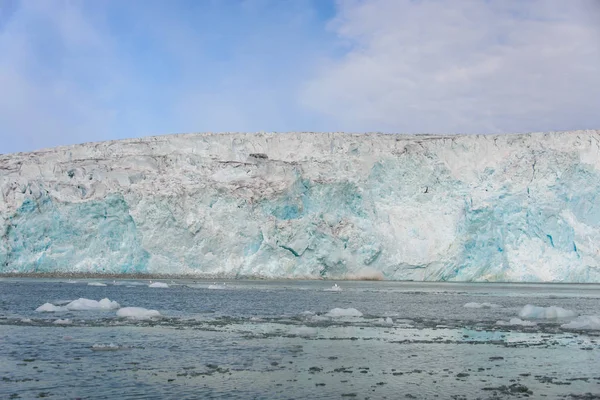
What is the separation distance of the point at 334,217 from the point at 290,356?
92.5 ft

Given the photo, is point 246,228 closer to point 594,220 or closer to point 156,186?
point 156,186

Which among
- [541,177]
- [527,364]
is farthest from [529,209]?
[527,364]

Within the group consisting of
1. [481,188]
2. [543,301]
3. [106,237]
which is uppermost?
[481,188]

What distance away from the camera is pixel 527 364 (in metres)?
11.5

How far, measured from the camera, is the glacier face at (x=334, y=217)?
38469mm

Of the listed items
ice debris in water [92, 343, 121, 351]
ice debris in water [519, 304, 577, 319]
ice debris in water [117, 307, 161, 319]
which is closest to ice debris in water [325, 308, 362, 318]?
ice debris in water [519, 304, 577, 319]

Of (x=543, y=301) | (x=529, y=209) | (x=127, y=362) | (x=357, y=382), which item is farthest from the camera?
(x=529, y=209)

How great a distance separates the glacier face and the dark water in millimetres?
17706

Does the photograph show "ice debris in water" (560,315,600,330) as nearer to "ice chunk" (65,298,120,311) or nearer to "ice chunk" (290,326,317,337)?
"ice chunk" (290,326,317,337)

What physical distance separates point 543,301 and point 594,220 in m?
13.4

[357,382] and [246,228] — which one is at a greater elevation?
[246,228]

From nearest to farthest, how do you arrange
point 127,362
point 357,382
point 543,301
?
point 357,382, point 127,362, point 543,301

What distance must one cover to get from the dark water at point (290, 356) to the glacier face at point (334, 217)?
17.7m

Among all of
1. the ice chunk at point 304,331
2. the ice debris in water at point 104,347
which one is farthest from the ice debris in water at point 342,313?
the ice debris in water at point 104,347
